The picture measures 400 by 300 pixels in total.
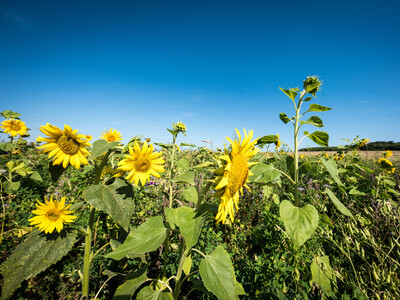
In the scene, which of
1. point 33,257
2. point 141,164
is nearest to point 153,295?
point 33,257

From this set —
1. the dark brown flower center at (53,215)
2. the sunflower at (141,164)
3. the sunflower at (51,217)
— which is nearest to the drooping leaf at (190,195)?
the sunflower at (141,164)

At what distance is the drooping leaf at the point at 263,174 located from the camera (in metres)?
1.48

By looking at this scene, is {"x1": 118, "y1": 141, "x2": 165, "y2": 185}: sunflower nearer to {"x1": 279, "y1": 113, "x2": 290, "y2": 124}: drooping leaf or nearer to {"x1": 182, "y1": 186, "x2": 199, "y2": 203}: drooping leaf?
{"x1": 182, "y1": 186, "x2": 199, "y2": 203}: drooping leaf

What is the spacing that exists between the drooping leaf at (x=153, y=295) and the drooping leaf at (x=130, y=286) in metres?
0.06

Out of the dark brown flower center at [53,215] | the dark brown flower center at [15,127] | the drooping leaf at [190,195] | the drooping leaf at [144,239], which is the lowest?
the drooping leaf at [144,239]

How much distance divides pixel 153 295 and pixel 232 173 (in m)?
0.97

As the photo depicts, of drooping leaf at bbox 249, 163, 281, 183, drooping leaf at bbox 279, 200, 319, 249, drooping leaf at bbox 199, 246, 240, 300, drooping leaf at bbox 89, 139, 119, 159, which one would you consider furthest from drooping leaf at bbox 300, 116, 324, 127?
drooping leaf at bbox 89, 139, 119, 159

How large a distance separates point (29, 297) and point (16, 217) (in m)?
1.25

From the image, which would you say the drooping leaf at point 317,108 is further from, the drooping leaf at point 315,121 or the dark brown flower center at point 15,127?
the dark brown flower center at point 15,127

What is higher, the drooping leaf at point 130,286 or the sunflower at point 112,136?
the sunflower at point 112,136

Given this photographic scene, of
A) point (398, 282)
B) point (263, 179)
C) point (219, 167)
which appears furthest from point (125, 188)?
point (398, 282)

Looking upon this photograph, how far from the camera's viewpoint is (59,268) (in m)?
2.06

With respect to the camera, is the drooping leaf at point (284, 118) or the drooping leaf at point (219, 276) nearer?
the drooping leaf at point (219, 276)

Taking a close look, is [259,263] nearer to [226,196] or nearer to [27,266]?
[226,196]
